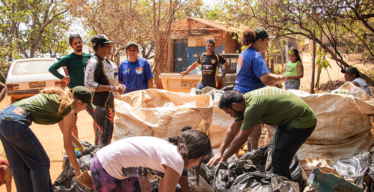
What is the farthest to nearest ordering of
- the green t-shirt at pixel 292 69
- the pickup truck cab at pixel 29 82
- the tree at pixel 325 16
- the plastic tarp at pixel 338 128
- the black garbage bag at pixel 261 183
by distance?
1. the pickup truck cab at pixel 29 82
2. the green t-shirt at pixel 292 69
3. the tree at pixel 325 16
4. the plastic tarp at pixel 338 128
5. the black garbage bag at pixel 261 183

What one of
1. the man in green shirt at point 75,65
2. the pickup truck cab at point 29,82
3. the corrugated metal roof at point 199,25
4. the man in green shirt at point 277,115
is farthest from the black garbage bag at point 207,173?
the corrugated metal roof at point 199,25

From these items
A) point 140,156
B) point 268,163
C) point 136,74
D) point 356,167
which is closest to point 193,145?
point 140,156

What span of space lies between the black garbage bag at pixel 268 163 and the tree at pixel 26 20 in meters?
12.3

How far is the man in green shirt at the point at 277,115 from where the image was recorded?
2641 mm

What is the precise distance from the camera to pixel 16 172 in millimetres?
2770

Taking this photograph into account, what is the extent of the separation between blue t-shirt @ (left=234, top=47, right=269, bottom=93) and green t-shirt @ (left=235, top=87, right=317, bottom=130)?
794 mm

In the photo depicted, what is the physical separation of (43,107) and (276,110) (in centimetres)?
199

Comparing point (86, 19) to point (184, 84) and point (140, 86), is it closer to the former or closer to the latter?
point (184, 84)

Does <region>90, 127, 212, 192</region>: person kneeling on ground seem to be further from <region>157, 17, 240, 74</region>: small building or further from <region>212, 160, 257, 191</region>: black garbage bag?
<region>157, 17, 240, 74</region>: small building

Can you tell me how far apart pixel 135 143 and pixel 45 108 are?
1.04 metres

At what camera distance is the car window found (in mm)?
9508

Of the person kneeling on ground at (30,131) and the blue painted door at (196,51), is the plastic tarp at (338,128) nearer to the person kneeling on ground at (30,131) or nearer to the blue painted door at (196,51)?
the person kneeling on ground at (30,131)

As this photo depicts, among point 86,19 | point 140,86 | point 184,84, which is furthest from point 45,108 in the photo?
point 86,19

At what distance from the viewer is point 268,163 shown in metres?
3.15
